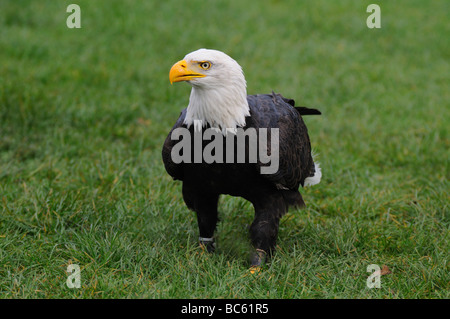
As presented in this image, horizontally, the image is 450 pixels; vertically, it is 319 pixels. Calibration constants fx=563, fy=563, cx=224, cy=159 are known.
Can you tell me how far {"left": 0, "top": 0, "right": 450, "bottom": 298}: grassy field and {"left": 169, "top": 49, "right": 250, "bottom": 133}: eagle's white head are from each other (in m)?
1.02

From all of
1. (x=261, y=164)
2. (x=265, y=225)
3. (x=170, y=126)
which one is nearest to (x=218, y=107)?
(x=261, y=164)

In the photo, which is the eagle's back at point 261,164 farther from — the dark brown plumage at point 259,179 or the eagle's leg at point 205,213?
the eagle's leg at point 205,213

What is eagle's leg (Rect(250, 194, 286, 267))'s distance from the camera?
400cm

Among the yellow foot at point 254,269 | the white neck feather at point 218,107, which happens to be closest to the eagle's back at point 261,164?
the white neck feather at point 218,107

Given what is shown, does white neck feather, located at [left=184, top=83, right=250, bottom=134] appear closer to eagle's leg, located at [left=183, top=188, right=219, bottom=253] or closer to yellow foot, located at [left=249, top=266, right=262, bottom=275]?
eagle's leg, located at [left=183, top=188, right=219, bottom=253]

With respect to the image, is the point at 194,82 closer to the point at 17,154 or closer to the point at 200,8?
the point at 17,154

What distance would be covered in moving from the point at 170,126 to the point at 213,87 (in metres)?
3.26

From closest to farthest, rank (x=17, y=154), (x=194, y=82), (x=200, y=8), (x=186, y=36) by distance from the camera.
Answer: (x=194, y=82), (x=17, y=154), (x=186, y=36), (x=200, y=8)

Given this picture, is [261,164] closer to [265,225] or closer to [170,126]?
[265,225]

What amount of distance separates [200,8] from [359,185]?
19.3ft

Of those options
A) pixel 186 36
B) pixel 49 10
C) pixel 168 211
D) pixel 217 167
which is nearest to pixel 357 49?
pixel 186 36

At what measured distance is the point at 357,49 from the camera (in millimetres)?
9570

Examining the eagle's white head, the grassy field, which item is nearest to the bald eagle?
the eagle's white head

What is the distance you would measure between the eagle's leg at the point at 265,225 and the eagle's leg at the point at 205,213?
1.20 feet
